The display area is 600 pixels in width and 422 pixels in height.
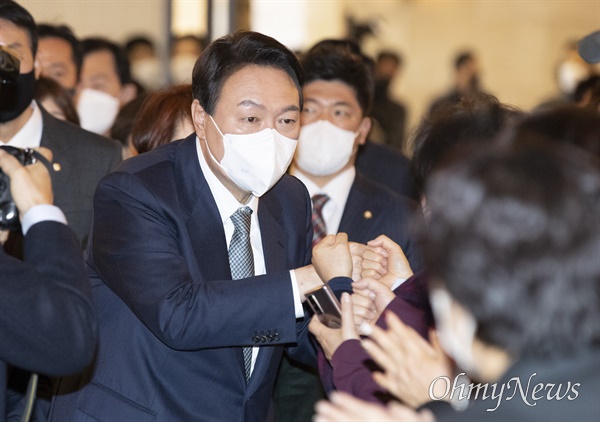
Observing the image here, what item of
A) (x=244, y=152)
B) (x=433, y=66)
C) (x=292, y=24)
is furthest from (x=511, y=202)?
(x=433, y=66)

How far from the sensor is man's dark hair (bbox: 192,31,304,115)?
8.82ft

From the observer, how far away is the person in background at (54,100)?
14.0 feet

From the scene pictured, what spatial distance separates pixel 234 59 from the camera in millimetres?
2689

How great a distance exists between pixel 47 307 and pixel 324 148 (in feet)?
6.62

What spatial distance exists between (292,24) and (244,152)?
34.0 ft

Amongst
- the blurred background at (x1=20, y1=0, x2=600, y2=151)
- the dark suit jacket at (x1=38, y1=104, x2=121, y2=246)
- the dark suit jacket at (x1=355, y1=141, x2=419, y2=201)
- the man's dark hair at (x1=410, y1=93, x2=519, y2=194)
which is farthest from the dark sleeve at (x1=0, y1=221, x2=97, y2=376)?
the blurred background at (x1=20, y1=0, x2=600, y2=151)

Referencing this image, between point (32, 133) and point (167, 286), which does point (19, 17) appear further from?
point (167, 286)

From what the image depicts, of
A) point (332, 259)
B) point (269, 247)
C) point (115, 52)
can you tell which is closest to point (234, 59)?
point (269, 247)

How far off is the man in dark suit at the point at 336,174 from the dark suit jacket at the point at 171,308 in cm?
78

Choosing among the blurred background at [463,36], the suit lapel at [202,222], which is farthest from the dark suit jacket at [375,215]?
the blurred background at [463,36]

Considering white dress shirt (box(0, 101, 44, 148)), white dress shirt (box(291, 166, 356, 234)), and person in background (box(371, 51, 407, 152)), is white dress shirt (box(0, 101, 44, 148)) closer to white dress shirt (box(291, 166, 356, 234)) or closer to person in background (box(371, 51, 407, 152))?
white dress shirt (box(291, 166, 356, 234))

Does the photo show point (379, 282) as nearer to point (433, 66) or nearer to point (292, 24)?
point (292, 24)

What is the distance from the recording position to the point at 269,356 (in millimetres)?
2607

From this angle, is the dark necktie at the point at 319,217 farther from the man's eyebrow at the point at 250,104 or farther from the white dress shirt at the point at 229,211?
the man's eyebrow at the point at 250,104
